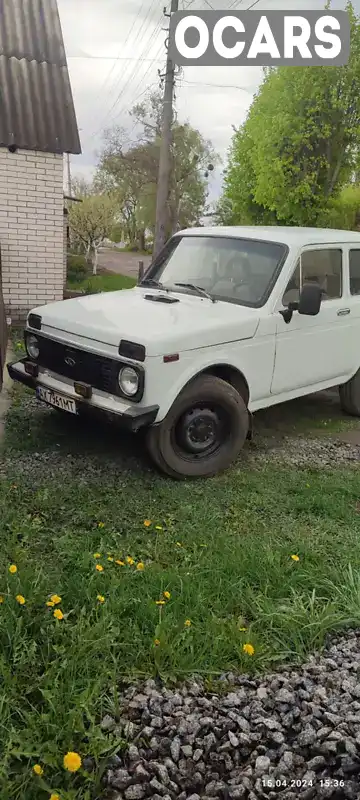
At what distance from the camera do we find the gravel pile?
6.63 ft

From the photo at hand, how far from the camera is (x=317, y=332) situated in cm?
545

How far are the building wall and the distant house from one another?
1cm

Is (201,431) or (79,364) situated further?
(201,431)

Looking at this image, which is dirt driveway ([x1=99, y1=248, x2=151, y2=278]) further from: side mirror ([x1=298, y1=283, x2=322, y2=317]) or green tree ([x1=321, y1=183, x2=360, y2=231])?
side mirror ([x1=298, y1=283, x2=322, y2=317])

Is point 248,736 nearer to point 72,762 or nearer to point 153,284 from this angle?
point 72,762

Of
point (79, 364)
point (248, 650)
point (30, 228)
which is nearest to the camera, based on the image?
point (248, 650)

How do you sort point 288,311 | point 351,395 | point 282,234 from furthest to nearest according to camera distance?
point 351,395
point 282,234
point 288,311

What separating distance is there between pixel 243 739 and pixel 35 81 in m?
9.57

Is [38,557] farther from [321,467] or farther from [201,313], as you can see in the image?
[321,467]

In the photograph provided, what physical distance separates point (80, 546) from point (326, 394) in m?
4.58

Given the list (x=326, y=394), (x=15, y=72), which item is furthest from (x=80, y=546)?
(x=15, y=72)

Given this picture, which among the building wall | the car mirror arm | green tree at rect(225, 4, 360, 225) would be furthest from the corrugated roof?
green tree at rect(225, 4, 360, 225)

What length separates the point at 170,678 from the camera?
2.48 meters

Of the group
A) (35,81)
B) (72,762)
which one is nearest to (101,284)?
(35,81)
